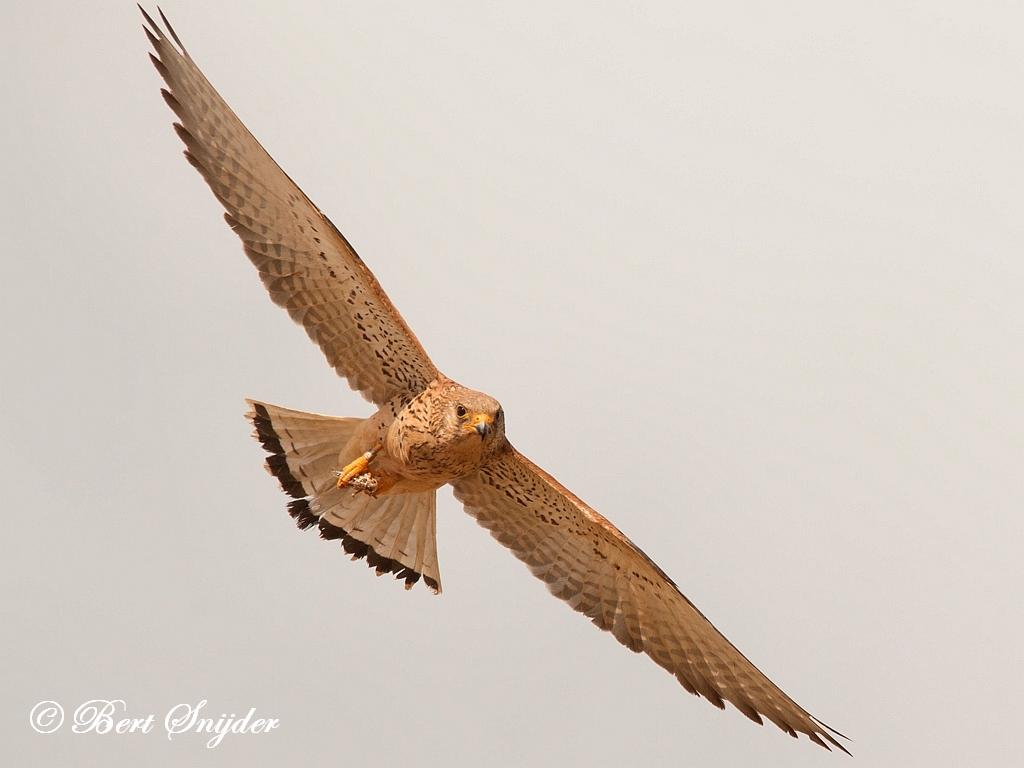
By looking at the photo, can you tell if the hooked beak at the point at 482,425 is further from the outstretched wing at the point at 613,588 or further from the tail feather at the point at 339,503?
the tail feather at the point at 339,503

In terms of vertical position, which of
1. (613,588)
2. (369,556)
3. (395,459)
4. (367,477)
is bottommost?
(369,556)

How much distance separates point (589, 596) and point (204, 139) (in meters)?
4.87

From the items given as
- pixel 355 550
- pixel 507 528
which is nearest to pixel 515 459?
pixel 507 528

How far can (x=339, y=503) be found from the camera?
13.2m

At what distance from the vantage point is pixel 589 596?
521 inches

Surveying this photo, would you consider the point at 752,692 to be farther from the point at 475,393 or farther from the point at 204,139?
the point at 204,139

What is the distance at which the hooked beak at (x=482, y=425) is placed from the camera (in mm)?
11750

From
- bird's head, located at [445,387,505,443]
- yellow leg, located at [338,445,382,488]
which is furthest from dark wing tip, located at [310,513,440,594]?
bird's head, located at [445,387,505,443]

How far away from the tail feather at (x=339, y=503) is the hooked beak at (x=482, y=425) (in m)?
1.42

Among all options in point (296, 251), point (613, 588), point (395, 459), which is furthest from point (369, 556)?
point (296, 251)

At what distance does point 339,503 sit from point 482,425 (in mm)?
2009

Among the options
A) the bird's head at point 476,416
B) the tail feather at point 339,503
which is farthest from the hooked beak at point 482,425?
the tail feather at point 339,503

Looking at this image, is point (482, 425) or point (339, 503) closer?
point (482, 425)

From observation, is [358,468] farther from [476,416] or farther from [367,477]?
[476,416]
